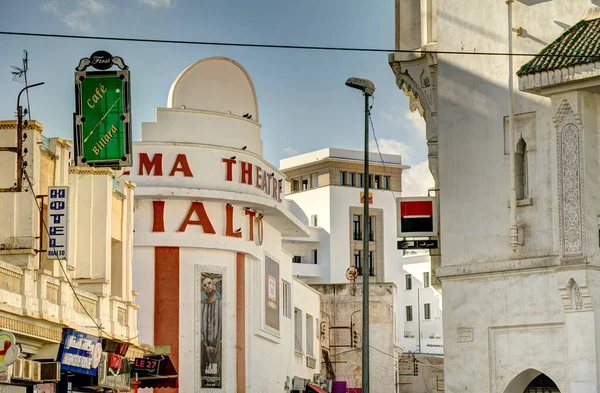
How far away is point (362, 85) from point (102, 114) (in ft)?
23.0

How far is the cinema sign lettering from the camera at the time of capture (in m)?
50.9

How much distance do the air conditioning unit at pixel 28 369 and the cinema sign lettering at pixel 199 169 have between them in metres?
20.6

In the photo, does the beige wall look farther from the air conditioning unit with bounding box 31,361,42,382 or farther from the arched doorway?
the air conditioning unit with bounding box 31,361,42,382

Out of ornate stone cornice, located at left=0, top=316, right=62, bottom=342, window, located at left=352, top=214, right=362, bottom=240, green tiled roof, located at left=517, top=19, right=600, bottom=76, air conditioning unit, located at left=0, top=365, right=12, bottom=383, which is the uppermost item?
window, located at left=352, top=214, right=362, bottom=240

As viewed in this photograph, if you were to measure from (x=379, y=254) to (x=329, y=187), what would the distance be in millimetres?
6328

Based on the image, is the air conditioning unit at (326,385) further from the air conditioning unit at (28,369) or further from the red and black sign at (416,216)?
the air conditioning unit at (28,369)

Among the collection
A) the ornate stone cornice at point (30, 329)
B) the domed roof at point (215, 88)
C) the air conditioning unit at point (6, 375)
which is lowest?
the air conditioning unit at point (6, 375)

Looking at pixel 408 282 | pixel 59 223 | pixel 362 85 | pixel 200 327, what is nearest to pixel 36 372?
pixel 59 223

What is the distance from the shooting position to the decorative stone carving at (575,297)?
32594mm

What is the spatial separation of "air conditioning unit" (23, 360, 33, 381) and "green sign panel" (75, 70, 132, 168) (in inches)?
183

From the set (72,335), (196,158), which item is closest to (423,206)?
(72,335)

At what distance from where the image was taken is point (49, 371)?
31469 millimetres

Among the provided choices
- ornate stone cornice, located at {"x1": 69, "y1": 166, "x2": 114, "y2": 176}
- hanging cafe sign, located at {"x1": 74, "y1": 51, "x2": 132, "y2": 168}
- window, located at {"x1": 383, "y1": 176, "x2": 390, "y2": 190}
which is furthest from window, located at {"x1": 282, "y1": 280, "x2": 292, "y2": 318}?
window, located at {"x1": 383, "y1": 176, "x2": 390, "y2": 190}

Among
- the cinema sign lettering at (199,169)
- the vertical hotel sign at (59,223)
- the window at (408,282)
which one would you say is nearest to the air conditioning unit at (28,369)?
the vertical hotel sign at (59,223)
